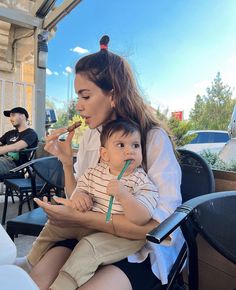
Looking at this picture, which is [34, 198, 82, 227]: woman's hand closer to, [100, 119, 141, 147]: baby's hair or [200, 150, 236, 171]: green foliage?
[100, 119, 141, 147]: baby's hair

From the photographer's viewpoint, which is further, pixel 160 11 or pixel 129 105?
pixel 160 11

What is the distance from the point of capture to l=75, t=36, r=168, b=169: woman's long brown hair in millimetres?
1201

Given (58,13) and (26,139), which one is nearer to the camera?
(26,139)

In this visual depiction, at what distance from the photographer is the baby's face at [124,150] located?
3.47 feet

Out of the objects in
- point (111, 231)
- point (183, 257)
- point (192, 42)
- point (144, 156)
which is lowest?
point (183, 257)

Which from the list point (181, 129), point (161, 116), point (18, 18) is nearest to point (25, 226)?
point (161, 116)

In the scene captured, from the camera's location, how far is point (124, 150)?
1062 mm

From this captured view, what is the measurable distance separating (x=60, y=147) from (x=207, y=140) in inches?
38.7

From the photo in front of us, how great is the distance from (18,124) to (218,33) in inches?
103

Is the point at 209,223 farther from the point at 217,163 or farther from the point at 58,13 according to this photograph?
the point at 58,13

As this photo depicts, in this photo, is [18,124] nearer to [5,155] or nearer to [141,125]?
[5,155]

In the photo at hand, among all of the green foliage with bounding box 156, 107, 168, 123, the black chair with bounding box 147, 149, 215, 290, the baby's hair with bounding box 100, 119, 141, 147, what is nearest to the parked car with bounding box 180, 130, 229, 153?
the green foliage with bounding box 156, 107, 168, 123

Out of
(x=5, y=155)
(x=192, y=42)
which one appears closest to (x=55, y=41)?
(x=5, y=155)

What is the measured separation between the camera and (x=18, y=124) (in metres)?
3.61
